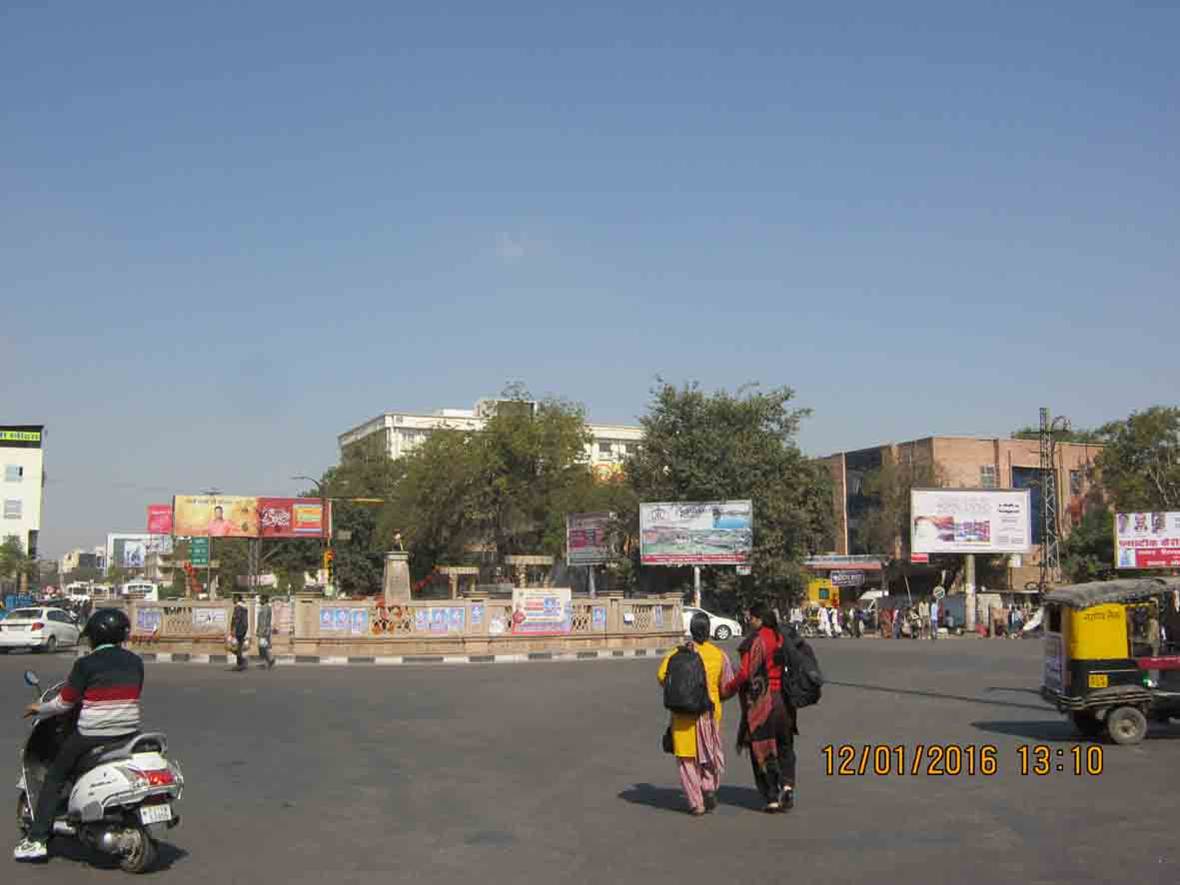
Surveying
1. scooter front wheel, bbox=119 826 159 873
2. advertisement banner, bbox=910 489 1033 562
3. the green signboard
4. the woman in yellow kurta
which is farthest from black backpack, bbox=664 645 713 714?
the green signboard

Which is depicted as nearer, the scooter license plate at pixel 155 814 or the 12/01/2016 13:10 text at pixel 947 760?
the scooter license plate at pixel 155 814

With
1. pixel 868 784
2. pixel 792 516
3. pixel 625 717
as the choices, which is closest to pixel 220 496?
pixel 792 516

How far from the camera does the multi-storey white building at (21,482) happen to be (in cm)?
9962

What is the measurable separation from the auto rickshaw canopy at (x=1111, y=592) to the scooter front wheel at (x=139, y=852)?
998 centimetres

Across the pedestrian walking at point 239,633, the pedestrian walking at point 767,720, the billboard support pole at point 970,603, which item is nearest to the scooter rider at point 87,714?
the pedestrian walking at point 767,720

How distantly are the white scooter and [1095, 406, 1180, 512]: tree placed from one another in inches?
2635

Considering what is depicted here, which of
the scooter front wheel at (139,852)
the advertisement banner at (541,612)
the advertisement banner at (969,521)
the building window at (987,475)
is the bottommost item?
the scooter front wheel at (139,852)

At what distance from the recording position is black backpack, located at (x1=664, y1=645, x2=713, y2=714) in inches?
361

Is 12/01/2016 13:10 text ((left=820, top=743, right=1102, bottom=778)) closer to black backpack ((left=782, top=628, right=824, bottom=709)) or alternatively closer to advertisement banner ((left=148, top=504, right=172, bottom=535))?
black backpack ((left=782, top=628, right=824, bottom=709))

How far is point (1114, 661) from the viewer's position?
523 inches

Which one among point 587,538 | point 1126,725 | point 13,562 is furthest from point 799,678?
point 13,562

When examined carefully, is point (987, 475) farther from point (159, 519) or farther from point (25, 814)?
point (25, 814)

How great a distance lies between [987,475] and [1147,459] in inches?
336

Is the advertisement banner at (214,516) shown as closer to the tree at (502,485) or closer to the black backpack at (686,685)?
the tree at (502,485)
